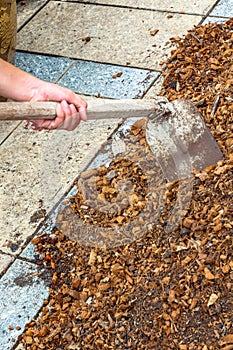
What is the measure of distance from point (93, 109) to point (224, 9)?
2.05 meters

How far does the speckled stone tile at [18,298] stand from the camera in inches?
114

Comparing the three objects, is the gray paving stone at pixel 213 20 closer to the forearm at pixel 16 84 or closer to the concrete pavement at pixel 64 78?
the concrete pavement at pixel 64 78

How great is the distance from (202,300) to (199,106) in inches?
50.5

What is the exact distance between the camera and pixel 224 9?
14.8ft

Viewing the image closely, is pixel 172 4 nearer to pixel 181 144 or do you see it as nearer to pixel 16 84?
pixel 181 144

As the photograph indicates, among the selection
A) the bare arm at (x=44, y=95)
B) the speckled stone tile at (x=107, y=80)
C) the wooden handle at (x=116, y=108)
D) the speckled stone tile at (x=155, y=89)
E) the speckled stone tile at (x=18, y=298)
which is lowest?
the speckled stone tile at (x=18, y=298)

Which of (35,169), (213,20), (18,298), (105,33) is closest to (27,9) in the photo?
(105,33)

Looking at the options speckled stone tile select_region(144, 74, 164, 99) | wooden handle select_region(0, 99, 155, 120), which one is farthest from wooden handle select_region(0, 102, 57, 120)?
speckled stone tile select_region(144, 74, 164, 99)

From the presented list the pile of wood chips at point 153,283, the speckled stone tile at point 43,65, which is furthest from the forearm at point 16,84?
the speckled stone tile at point 43,65

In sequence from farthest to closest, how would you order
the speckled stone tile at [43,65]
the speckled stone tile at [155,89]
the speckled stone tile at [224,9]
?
the speckled stone tile at [224,9] → the speckled stone tile at [43,65] → the speckled stone tile at [155,89]

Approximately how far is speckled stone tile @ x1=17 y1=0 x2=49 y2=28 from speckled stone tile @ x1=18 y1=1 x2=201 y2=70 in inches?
2.6

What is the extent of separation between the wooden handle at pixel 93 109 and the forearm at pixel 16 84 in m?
0.24

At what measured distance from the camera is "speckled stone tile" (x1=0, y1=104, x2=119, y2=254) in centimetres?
339

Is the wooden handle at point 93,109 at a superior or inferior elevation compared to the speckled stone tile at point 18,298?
superior
